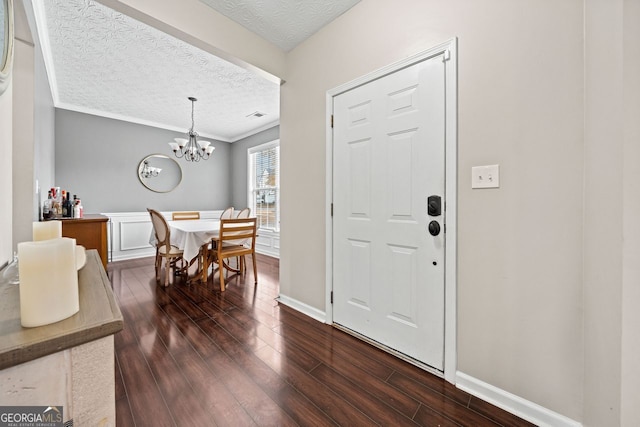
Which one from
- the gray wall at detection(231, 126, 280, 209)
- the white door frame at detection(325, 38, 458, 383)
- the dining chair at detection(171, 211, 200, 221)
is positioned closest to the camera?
the white door frame at detection(325, 38, 458, 383)

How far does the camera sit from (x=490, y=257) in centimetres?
137

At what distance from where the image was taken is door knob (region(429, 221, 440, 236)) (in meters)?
→ 1.54

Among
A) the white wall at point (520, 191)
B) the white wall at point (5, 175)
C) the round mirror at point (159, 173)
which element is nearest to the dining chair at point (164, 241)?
the white wall at point (5, 175)

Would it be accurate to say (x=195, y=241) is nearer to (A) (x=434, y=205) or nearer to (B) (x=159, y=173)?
(A) (x=434, y=205)

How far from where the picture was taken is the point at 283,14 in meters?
2.09

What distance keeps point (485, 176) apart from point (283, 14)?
2.01 m

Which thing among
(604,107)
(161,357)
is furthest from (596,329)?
(161,357)

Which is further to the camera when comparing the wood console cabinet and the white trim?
the wood console cabinet

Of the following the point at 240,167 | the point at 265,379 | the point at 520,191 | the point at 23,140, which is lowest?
the point at 265,379

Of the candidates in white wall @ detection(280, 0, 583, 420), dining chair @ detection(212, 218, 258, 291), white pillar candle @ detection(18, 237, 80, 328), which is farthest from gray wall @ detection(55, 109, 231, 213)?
white wall @ detection(280, 0, 583, 420)

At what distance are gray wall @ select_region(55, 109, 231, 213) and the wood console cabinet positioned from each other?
2242mm

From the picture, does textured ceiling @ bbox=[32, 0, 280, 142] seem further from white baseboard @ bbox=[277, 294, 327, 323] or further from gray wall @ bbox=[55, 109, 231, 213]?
white baseboard @ bbox=[277, 294, 327, 323]

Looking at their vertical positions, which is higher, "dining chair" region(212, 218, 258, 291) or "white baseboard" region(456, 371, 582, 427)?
"dining chair" region(212, 218, 258, 291)

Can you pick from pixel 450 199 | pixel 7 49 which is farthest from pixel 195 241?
pixel 450 199
